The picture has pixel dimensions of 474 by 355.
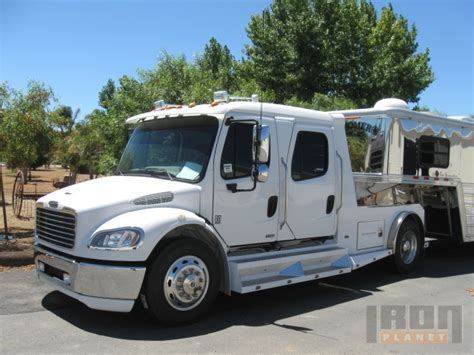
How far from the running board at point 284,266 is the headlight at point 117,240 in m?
1.33

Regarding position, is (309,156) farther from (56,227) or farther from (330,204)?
(56,227)

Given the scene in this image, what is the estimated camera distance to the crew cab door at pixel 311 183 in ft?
23.1

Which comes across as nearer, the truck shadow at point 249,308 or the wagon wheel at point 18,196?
the truck shadow at point 249,308

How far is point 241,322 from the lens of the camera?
5980 mm

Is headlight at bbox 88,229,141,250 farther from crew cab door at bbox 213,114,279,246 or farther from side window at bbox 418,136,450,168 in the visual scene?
side window at bbox 418,136,450,168

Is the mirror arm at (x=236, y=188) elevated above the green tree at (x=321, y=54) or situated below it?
below

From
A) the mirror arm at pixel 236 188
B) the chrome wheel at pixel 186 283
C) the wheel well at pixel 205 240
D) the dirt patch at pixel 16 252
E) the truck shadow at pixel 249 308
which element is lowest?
the truck shadow at pixel 249 308

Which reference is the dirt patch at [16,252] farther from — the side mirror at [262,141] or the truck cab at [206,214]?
the side mirror at [262,141]

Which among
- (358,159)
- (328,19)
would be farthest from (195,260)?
(328,19)

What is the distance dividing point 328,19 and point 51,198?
17.7 metres

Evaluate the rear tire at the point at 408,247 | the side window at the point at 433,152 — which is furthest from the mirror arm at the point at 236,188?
the side window at the point at 433,152

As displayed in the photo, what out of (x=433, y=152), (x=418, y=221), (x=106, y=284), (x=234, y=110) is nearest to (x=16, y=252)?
(x=106, y=284)

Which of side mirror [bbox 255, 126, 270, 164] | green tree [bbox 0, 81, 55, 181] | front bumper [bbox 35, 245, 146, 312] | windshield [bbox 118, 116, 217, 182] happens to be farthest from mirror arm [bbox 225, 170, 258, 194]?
green tree [bbox 0, 81, 55, 181]

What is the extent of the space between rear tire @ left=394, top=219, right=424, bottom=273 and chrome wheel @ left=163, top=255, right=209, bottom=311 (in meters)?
4.19
